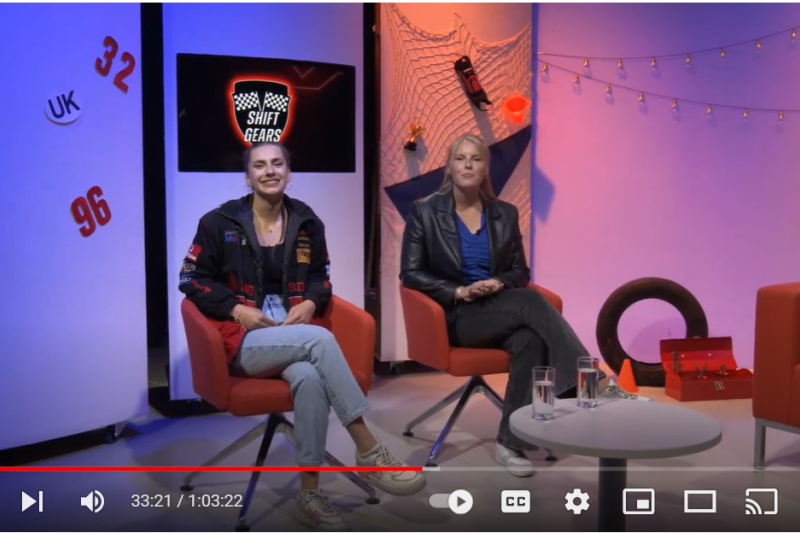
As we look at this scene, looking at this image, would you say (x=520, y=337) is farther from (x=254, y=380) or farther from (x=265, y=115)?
(x=265, y=115)

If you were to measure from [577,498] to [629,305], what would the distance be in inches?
67.8

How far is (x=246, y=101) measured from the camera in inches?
149

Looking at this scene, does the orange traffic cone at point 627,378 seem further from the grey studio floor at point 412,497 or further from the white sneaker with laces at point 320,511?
the white sneaker with laces at point 320,511

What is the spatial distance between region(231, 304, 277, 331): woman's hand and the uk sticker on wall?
3.39ft

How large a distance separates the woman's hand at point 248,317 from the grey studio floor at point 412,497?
56 centimetres

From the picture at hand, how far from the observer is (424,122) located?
14.4 feet

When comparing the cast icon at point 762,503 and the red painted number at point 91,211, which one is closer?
the cast icon at point 762,503

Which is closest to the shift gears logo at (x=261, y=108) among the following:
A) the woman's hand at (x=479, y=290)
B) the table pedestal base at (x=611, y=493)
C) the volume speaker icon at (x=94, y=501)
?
the woman's hand at (x=479, y=290)

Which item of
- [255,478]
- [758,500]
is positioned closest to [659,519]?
[758,500]

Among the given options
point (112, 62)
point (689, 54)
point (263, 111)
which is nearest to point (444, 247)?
point (263, 111)

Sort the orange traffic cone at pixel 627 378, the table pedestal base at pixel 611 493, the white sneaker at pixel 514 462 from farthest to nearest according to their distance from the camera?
the orange traffic cone at pixel 627 378 → the white sneaker at pixel 514 462 → the table pedestal base at pixel 611 493

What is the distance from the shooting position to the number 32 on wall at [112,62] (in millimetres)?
3268

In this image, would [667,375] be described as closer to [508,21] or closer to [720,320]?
[720,320]

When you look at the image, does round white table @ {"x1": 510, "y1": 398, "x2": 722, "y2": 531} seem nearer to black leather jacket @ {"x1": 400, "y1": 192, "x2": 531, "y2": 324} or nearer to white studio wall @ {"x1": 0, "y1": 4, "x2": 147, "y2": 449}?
black leather jacket @ {"x1": 400, "y1": 192, "x2": 531, "y2": 324}
